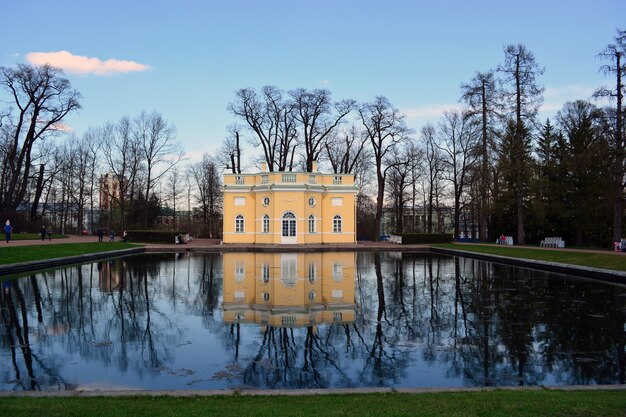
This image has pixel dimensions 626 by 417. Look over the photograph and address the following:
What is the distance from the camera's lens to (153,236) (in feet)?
140

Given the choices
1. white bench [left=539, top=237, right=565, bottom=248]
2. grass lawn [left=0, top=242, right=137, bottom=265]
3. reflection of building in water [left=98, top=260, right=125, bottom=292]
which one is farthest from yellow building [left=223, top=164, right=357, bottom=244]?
reflection of building in water [left=98, top=260, right=125, bottom=292]

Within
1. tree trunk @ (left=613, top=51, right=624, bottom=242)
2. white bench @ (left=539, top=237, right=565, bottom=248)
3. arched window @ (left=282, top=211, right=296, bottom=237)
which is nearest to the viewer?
tree trunk @ (left=613, top=51, right=624, bottom=242)

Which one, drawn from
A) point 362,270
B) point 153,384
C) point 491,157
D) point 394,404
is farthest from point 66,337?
point 491,157

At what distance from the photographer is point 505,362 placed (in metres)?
7.30

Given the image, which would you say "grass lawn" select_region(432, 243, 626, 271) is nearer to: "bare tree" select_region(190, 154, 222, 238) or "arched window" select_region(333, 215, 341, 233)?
"arched window" select_region(333, 215, 341, 233)

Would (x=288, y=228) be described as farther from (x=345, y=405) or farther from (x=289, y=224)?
(x=345, y=405)

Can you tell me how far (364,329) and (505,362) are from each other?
9.18 feet

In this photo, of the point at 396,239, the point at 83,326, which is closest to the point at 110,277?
the point at 83,326

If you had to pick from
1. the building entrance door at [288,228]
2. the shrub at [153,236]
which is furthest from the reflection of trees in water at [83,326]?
the shrub at [153,236]

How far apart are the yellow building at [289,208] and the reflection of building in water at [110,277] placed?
16.5m

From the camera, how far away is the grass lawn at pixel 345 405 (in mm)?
4805

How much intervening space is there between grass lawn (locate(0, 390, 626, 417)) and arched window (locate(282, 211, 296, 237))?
33.0 metres

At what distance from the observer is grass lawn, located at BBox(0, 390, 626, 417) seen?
189 inches

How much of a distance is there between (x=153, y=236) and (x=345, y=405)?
4007cm
